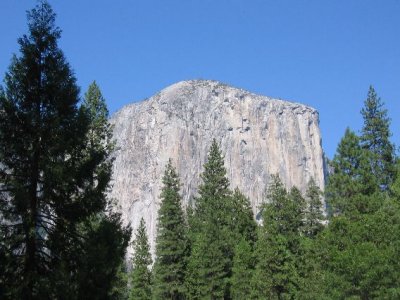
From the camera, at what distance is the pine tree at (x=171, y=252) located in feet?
144

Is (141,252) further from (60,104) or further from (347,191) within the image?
(60,104)

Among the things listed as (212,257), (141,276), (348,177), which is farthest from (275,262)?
(141,276)

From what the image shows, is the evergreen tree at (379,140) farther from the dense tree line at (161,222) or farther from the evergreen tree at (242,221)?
the evergreen tree at (242,221)

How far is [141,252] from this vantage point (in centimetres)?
4981

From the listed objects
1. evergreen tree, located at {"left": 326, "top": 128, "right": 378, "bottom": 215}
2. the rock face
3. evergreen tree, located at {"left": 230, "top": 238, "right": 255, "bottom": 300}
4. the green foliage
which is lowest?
the green foliage

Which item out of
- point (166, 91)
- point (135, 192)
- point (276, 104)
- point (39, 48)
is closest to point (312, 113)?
point (276, 104)

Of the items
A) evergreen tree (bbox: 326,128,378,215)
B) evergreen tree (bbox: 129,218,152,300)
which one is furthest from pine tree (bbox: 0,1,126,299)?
Answer: evergreen tree (bbox: 129,218,152,300)

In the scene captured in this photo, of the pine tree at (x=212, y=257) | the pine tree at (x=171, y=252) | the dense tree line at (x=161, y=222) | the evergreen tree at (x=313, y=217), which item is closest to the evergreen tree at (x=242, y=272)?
the dense tree line at (x=161, y=222)

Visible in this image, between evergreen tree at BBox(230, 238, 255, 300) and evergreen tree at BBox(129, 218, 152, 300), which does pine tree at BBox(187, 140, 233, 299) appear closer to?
evergreen tree at BBox(230, 238, 255, 300)

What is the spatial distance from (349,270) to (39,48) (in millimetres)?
16941

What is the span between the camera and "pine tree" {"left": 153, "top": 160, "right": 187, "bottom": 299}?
144ft

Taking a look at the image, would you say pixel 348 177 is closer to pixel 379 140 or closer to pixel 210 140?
pixel 379 140

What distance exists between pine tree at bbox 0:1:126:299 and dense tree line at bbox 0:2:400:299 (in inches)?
1.2

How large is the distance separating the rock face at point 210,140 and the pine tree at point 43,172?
139 m
